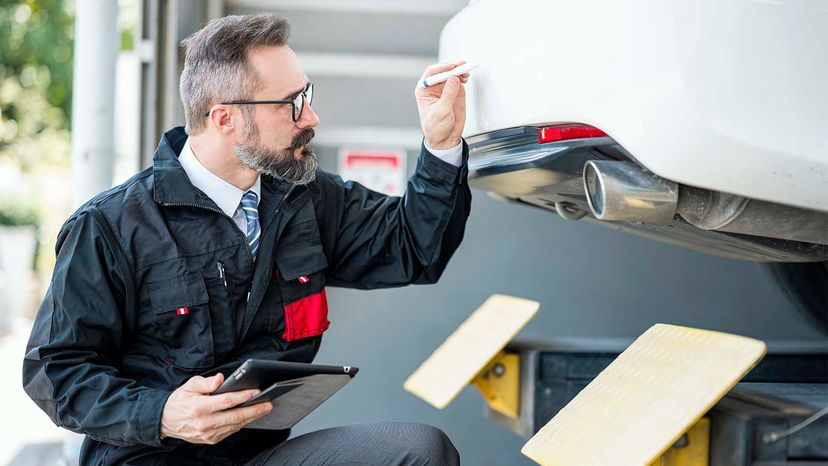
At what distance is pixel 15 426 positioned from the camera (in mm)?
4906

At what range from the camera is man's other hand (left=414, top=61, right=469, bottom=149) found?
2328 millimetres

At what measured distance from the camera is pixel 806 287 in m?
3.13

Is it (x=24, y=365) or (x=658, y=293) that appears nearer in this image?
(x=24, y=365)

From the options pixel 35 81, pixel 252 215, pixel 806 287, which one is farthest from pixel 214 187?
pixel 35 81

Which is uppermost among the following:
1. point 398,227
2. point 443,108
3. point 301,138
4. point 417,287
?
point 443,108

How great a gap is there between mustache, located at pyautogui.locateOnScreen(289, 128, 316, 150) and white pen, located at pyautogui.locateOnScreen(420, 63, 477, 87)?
0.34 metres

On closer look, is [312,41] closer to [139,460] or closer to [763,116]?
[139,460]

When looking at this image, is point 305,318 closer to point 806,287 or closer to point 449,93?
point 449,93

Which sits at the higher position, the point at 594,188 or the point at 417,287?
the point at 594,188

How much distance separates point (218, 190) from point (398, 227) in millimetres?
493

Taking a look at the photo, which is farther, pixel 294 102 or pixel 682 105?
pixel 294 102

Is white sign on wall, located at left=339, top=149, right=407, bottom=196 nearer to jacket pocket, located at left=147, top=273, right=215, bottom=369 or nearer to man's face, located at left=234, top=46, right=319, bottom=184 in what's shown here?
man's face, located at left=234, top=46, right=319, bottom=184

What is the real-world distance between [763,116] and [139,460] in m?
1.52

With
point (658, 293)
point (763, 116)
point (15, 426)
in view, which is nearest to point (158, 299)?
point (763, 116)
